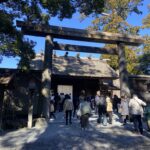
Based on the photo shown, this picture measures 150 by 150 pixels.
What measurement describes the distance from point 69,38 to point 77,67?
9.11 metres

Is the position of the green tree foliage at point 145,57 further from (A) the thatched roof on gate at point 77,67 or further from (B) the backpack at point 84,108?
(B) the backpack at point 84,108

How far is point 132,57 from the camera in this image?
3456 centimetres

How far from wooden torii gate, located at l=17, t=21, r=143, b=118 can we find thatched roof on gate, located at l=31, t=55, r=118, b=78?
5.96 metres

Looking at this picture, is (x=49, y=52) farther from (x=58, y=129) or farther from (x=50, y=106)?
(x=58, y=129)

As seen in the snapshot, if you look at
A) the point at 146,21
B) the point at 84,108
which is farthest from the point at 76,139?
the point at 146,21

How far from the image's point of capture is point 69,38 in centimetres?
1783

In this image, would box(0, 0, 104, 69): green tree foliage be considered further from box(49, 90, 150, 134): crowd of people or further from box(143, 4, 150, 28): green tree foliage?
box(143, 4, 150, 28): green tree foliage

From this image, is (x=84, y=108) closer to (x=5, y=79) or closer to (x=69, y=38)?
(x=5, y=79)

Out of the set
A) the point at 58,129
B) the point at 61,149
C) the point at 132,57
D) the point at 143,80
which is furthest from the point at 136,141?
the point at 132,57

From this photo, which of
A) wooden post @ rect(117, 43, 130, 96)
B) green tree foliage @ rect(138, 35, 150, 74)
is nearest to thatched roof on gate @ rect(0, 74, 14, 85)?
wooden post @ rect(117, 43, 130, 96)

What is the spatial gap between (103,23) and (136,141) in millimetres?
26598

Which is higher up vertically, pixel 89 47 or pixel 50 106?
pixel 89 47

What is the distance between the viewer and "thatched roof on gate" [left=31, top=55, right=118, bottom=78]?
24.7 meters

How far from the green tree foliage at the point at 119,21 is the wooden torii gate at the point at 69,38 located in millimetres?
15552
